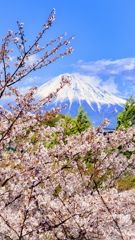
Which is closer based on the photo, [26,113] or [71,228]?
[71,228]

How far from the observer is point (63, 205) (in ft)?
17.5

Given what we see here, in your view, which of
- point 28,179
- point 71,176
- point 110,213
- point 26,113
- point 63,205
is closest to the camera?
point 28,179

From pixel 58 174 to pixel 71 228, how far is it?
86 cm

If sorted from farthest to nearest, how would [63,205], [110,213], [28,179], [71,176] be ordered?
1. [71,176]
2. [63,205]
3. [110,213]
4. [28,179]

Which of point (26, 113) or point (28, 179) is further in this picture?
point (26, 113)

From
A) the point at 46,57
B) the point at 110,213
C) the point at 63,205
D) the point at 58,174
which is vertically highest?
the point at 46,57

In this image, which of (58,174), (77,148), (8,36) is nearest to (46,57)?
(8,36)

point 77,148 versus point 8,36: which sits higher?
point 8,36

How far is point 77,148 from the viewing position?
5355 millimetres

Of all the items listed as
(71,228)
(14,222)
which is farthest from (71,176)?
(14,222)

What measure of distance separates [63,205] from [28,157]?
93 cm

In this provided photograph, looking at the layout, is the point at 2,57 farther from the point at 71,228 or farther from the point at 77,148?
the point at 71,228

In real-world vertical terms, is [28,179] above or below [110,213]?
above

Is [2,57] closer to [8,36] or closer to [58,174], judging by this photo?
[8,36]
